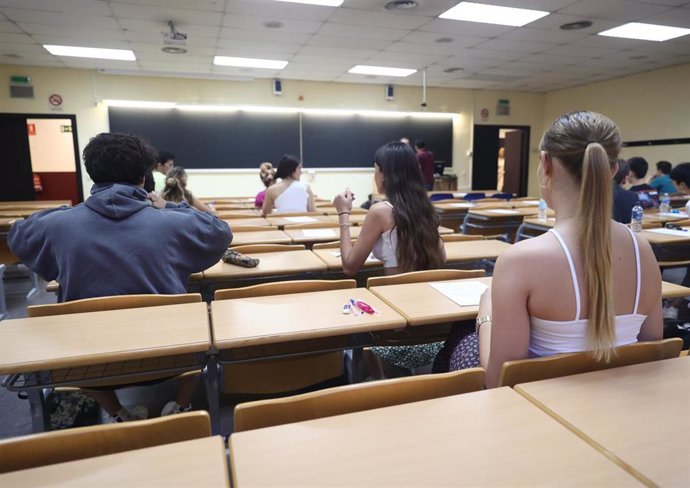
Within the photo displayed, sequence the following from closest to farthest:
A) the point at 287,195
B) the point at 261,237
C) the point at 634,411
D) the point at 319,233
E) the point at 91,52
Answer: the point at 634,411 < the point at 261,237 < the point at 319,233 < the point at 287,195 < the point at 91,52

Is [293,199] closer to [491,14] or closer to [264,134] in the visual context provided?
[491,14]

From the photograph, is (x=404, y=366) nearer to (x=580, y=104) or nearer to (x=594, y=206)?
(x=594, y=206)

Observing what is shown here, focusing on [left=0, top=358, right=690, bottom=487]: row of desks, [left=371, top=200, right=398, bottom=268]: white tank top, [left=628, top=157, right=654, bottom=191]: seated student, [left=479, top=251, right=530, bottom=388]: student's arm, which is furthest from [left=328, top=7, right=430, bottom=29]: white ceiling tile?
[left=0, top=358, right=690, bottom=487]: row of desks

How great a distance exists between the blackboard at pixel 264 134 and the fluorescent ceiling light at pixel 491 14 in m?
4.66

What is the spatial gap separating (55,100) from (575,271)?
9.67 metres

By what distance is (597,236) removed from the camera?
1.10 metres

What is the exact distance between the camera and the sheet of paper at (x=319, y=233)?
3500mm

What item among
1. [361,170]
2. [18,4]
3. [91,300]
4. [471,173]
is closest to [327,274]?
[91,300]

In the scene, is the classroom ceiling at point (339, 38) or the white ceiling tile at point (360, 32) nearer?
the classroom ceiling at point (339, 38)

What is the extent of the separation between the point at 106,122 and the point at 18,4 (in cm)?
384

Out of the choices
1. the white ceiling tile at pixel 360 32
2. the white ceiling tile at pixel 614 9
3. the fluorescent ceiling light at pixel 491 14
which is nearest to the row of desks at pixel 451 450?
the fluorescent ceiling light at pixel 491 14

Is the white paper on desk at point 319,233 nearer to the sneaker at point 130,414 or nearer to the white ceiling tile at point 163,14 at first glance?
the sneaker at point 130,414

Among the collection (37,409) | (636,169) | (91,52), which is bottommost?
(37,409)

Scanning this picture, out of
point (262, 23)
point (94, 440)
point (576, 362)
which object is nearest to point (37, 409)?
point (94, 440)
